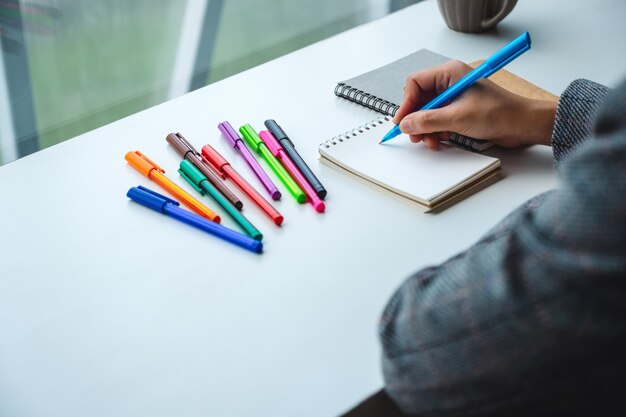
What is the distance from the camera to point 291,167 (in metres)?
0.95

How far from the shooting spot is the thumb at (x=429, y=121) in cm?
93

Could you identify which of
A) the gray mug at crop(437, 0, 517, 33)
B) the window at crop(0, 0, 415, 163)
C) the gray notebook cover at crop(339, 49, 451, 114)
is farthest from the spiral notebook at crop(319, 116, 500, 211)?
the window at crop(0, 0, 415, 163)

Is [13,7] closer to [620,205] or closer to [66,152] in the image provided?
[66,152]

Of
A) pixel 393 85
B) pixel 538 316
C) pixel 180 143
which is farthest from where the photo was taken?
pixel 393 85

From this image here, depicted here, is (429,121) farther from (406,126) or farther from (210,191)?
(210,191)

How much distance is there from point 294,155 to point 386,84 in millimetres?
245

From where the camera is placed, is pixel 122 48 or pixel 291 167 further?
pixel 122 48

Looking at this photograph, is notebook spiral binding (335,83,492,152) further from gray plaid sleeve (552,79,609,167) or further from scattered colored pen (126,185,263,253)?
scattered colored pen (126,185,263,253)

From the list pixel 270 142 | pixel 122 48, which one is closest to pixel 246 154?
pixel 270 142

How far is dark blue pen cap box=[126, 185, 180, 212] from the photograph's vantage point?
907 millimetres

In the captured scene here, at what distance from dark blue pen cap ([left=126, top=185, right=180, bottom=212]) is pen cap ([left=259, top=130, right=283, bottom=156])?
15 centimetres

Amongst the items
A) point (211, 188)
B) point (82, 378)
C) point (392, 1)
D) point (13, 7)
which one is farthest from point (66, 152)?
point (392, 1)

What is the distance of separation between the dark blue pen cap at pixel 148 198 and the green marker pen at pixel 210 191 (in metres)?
0.04

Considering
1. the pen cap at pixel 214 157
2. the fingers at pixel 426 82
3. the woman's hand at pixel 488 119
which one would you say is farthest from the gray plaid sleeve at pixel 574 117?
the pen cap at pixel 214 157
